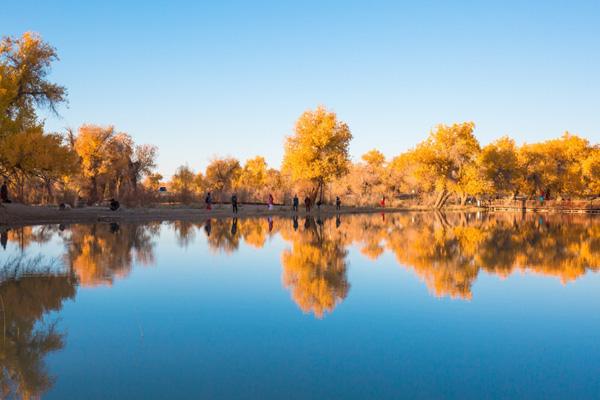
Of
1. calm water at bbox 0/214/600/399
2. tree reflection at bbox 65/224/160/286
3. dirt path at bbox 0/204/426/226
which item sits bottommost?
calm water at bbox 0/214/600/399

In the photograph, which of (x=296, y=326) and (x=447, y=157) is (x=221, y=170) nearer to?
(x=447, y=157)

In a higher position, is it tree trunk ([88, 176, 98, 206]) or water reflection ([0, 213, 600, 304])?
tree trunk ([88, 176, 98, 206])

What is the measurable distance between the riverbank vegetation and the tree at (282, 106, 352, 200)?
0.34 ft

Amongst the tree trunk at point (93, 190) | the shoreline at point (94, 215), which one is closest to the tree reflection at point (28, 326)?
the shoreline at point (94, 215)

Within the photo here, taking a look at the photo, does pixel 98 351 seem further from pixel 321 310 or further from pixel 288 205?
pixel 288 205

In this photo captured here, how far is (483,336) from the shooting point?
7.75 m

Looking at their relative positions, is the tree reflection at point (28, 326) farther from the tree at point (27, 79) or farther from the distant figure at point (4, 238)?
the tree at point (27, 79)

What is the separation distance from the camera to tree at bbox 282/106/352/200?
50.8 m

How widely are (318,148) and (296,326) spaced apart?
4448 cm

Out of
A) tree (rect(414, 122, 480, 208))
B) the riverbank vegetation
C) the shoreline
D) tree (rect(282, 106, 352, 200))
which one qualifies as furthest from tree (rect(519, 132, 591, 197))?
the shoreline

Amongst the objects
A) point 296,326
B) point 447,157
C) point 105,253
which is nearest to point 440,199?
point 447,157

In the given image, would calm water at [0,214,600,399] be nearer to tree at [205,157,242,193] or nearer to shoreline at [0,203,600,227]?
shoreline at [0,203,600,227]

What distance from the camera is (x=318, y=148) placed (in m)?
51.9

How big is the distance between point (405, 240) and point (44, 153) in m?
20.5
